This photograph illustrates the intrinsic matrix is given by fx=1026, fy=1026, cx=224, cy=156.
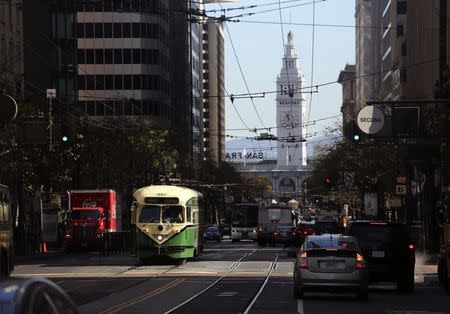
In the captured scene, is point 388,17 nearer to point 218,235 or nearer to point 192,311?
point 218,235

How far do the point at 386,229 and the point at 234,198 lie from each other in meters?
130

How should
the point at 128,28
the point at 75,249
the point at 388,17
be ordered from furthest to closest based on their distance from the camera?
the point at 388,17, the point at 128,28, the point at 75,249

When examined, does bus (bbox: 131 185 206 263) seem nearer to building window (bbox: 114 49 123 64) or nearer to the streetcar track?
the streetcar track

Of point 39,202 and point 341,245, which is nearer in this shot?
point 341,245

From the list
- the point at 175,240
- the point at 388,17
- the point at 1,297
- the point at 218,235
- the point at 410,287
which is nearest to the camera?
the point at 1,297

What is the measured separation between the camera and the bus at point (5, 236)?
3041 cm

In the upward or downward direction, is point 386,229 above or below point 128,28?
below

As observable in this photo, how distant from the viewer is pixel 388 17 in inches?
5413

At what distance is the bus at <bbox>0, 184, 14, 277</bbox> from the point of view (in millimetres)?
30406

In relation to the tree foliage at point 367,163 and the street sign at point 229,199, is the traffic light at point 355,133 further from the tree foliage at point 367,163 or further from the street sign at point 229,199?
the street sign at point 229,199

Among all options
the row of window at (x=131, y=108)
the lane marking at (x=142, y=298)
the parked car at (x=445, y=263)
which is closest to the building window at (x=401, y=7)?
the row of window at (x=131, y=108)

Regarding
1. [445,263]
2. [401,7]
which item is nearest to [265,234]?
[401,7]

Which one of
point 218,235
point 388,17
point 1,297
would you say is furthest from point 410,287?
point 388,17

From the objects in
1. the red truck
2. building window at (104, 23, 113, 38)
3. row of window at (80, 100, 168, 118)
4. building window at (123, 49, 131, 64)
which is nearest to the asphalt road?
the red truck
